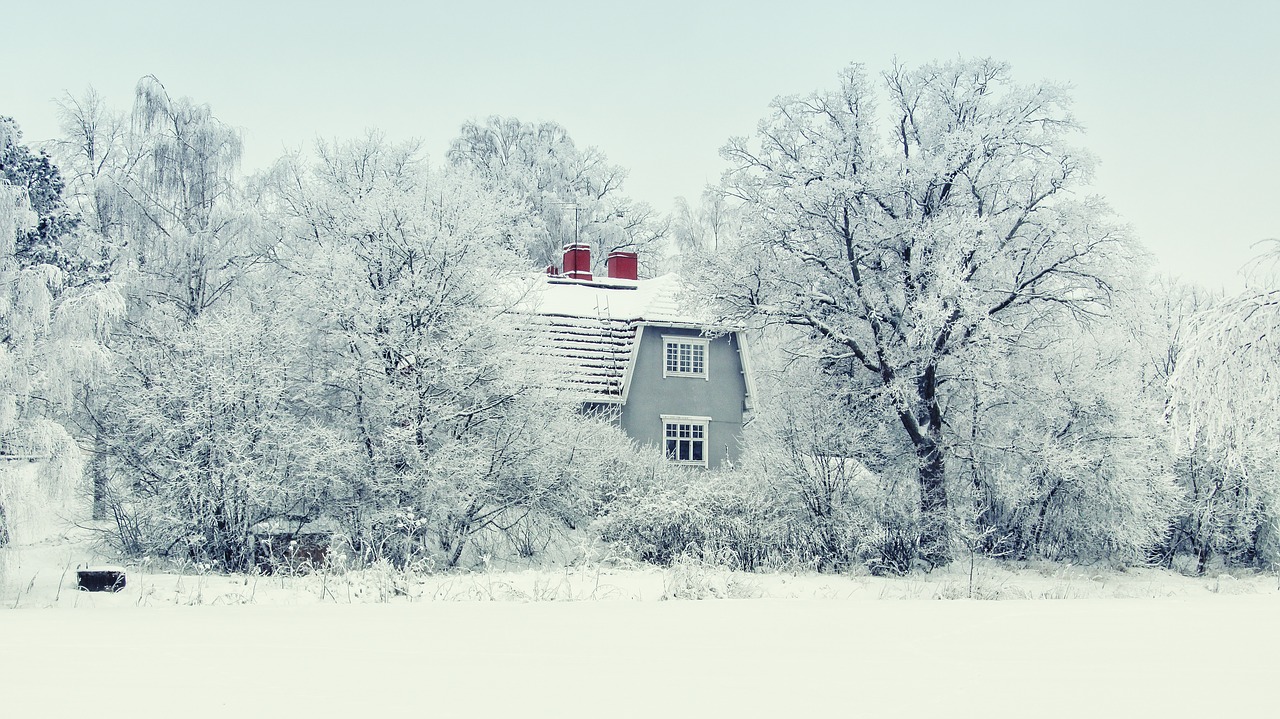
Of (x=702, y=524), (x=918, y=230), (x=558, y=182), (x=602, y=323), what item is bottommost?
(x=702, y=524)

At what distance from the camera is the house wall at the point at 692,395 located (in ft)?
104

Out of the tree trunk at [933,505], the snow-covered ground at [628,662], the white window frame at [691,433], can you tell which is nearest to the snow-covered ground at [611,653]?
the snow-covered ground at [628,662]

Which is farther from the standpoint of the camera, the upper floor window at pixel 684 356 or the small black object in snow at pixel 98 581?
the upper floor window at pixel 684 356

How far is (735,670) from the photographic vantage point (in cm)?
982

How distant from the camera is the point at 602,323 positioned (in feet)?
106

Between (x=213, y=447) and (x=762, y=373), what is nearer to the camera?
(x=213, y=447)

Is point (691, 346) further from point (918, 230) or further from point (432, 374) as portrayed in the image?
point (432, 374)

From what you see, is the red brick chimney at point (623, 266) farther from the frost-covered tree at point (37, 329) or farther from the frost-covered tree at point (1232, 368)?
the frost-covered tree at point (1232, 368)

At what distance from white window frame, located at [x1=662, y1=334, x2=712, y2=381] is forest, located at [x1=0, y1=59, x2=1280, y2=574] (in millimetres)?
4264

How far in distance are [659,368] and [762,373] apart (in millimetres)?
5020

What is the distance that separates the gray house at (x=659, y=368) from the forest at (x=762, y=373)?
4.15 m

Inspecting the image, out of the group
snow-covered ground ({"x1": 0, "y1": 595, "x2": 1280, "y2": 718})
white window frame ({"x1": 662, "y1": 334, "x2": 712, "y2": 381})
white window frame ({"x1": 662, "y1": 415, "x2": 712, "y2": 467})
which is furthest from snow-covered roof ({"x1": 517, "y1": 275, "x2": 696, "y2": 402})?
snow-covered ground ({"x1": 0, "y1": 595, "x2": 1280, "y2": 718})

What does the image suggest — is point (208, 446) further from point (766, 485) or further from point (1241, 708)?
point (1241, 708)

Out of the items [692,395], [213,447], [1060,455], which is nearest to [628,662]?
[213,447]
